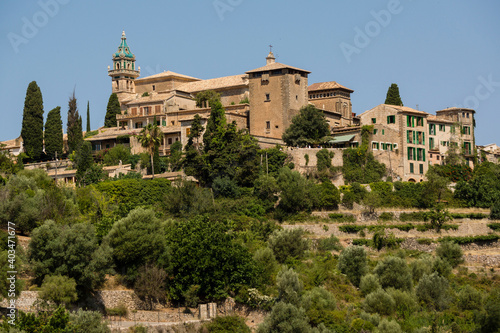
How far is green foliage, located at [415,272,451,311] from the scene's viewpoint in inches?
1928

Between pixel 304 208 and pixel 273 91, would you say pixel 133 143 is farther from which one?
pixel 304 208

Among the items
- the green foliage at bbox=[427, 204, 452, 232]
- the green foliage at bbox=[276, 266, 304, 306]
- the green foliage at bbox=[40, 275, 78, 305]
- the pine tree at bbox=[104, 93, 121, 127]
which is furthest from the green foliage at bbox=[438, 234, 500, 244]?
the pine tree at bbox=[104, 93, 121, 127]

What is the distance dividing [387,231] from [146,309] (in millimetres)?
21247

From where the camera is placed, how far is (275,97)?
7106 cm

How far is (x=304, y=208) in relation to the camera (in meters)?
61.9

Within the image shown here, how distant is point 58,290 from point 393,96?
145 feet

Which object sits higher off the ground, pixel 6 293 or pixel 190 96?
pixel 190 96

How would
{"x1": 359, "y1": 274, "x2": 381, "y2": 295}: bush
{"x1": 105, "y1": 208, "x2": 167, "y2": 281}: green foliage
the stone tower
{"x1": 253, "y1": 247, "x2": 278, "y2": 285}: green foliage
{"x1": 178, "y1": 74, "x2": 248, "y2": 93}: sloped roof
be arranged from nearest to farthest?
{"x1": 105, "y1": 208, "x2": 167, "y2": 281}: green foliage < {"x1": 253, "y1": 247, "x2": 278, "y2": 285}: green foliage < {"x1": 359, "y1": 274, "x2": 381, "y2": 295}: bush < the stone tower < {"x1": 178, "y1": 74, "x2": 248, "y2": 93}: sloped roof

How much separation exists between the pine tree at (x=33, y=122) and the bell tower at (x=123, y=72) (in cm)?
1327

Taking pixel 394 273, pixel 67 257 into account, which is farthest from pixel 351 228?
pixel 67 257

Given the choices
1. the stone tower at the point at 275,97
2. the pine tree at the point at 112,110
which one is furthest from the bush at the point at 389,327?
the pine tree at the point at 112,110

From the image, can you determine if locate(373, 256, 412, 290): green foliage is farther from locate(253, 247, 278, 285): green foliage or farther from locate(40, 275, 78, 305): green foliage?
locate(40, 275, 78, 305): green foliage

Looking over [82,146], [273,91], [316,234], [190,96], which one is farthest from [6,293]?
[190,96]

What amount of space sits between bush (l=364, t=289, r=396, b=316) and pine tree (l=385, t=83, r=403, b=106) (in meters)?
32.4
